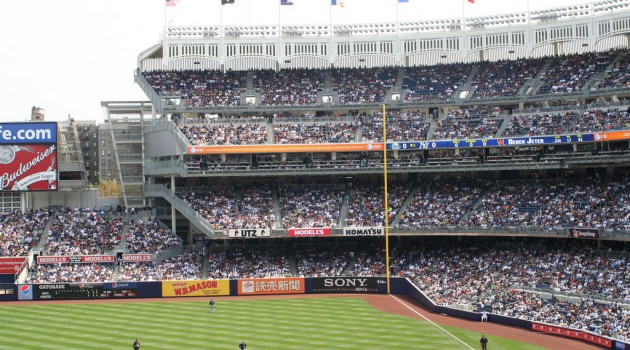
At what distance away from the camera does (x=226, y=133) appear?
6112 centimetres

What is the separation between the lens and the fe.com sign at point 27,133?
6038cm

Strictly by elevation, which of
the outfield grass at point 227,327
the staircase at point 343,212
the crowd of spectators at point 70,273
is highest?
the staircase at point 343,212

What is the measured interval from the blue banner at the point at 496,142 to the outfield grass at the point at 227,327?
43.9 ft

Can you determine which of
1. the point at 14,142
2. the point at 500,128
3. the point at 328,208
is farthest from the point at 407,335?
the point at 14,142

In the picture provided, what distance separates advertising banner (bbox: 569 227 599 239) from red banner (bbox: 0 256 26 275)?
3832 cm

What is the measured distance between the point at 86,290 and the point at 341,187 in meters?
21.2

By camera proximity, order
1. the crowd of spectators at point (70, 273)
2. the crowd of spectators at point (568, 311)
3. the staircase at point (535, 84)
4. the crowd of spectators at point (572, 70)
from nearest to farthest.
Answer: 1. the crowd of spectators at point (568, 311)
2. the crowd of spectators at point (70, 273)
3. the crowd of spectators at point (572, 70)
4. the staircase at point (535, 84)

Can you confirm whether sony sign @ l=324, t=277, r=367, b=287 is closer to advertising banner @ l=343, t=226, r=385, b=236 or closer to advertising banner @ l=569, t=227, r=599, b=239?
advertising banner @ l=343, t=226, r=385, b=236

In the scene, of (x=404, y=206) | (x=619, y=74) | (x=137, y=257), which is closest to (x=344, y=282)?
(x=404, y=206)

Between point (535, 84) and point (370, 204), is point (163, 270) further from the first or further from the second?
point (535, 84)

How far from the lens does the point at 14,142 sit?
2386 inches

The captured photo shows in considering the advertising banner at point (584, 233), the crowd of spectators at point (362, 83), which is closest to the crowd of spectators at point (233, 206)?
the crowd of spectators at point (362, 83)

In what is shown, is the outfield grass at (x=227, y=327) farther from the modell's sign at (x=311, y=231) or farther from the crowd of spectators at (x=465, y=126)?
the crowd of spectators at (x=465, y=126)

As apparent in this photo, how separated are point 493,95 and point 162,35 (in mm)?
28467
